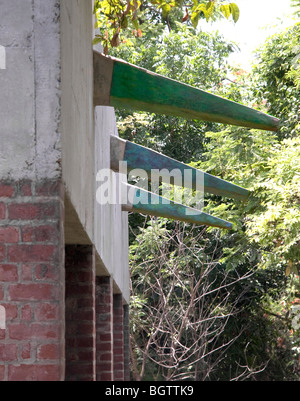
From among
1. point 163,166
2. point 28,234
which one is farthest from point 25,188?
point 163,166

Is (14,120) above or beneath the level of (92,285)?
above

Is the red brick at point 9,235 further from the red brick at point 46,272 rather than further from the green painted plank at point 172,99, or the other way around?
the green painted plank at point 172,99

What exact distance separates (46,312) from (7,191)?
0.67 metres

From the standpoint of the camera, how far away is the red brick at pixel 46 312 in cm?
404

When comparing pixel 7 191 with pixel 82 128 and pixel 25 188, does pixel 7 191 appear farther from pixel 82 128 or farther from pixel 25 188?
pixel 82 128

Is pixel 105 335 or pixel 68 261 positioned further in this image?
pixel 105 335

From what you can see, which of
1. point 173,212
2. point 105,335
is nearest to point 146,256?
point 173,212

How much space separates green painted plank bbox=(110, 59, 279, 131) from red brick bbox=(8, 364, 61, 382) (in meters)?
3.03

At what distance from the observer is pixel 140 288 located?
21844 mm

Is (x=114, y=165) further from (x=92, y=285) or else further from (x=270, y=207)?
(x=270, y=207)

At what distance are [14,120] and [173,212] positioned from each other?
18.8 ft

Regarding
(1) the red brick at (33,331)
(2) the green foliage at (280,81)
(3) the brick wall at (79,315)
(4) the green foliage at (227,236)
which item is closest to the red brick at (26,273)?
(1) the red brick at (33,331)

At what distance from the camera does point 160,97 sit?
254 inches

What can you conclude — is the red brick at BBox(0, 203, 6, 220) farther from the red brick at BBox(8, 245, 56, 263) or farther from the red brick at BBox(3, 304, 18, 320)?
the red brick at BBox(3, 304, 18, 320)
